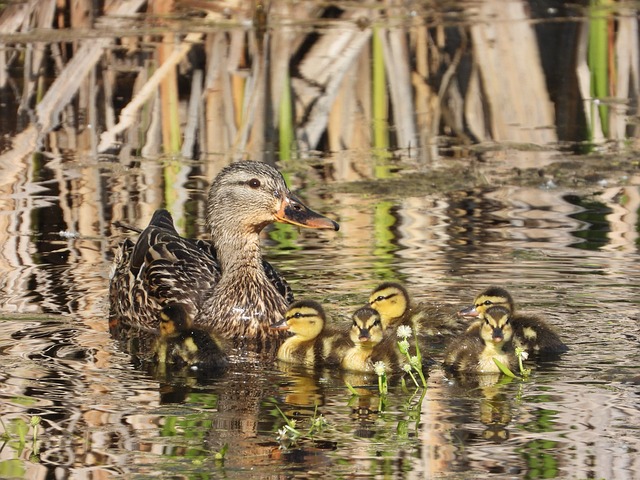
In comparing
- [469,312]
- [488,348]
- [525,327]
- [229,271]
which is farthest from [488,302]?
[229,271]

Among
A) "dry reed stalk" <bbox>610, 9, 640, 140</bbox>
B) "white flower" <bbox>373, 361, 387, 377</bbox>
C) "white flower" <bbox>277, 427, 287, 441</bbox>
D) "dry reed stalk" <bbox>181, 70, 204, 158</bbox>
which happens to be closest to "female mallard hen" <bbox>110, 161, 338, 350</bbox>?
"white flower" <bbox>373, 361, 387, 377</bbox>

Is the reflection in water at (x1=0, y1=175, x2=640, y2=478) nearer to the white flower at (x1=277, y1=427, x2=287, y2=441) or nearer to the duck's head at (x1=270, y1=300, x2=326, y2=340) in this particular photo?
the white flower at (x1=277, y1=427, x2=287, y2=441)

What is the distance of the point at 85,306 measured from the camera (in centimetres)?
726

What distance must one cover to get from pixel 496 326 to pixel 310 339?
91cm

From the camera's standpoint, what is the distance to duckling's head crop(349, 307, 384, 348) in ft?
20.0

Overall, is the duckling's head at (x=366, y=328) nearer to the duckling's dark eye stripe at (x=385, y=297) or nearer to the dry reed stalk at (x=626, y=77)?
the duckling's dark eye stripe at (x=385, y=297)

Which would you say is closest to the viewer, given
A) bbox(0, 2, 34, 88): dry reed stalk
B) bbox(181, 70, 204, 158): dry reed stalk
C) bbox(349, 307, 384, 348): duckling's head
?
bbox(349, 307, 384, 348): duckling's head

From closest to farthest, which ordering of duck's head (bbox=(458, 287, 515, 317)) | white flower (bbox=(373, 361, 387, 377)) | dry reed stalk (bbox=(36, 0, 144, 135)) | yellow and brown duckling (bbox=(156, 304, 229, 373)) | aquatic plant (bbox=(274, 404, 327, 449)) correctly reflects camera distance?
1. aquatic plant (bbox=(274, 404, 327, 449))
2. white flower (bbox=(373, 361, 387, 377))
3. yellow and brown duckling (bbox=(156, 304, 229, 373))
4. duck's head (bbox=(458, 287, 515, 317))
5. dry reed stalk (bbox=(36, 0, 144, 135))

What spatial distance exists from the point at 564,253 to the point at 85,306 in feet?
8.49

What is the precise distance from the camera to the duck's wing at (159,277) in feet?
23.4

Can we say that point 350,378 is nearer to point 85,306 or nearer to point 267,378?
point 267,378

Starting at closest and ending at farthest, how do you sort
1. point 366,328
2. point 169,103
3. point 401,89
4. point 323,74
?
point 366,328, point 169,103, point 401,89, point 323,74

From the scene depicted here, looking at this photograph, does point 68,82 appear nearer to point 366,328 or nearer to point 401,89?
point 401,89

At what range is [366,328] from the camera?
6.08 meters
